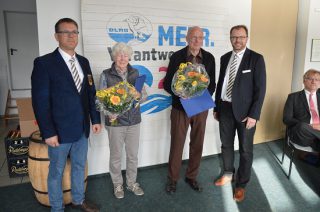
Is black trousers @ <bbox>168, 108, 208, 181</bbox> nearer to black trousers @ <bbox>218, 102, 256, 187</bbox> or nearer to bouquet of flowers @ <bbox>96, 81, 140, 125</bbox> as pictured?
black trousers @ <bbox>218, 102, 256, 187</bbox>

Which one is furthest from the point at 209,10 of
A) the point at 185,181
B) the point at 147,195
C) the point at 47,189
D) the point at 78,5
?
the point at 47,189

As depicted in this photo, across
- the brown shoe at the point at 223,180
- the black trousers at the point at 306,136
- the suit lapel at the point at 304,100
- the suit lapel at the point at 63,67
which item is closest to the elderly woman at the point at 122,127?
the suit lapel at the point at 63,67

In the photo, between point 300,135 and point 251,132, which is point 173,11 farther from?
point 300,135

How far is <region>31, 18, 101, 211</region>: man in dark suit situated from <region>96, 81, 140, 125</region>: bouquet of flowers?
0.17 m

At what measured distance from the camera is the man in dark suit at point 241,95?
2352 mm

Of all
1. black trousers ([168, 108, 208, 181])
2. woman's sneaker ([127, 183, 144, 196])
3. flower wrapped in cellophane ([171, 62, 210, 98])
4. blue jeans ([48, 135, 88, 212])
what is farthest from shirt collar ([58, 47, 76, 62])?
woman's sneaker ([127, 183, 144, 196])

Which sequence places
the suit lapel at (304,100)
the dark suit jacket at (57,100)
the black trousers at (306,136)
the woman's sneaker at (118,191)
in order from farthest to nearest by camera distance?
the suit lapel at (304,100) → the black trousers at (306,136) → the woman's sneaker at (118,191) → the dark suit jacket at (57,100)

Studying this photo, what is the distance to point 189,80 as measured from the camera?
7.33 feet

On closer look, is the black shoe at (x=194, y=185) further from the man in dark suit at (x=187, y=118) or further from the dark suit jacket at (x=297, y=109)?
the dark suit jacket at (x=297, y=109)

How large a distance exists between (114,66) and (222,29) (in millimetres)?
1733

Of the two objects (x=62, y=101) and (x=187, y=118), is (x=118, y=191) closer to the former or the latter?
(x=187, y=118)

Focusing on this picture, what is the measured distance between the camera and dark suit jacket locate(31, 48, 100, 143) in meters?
1.89

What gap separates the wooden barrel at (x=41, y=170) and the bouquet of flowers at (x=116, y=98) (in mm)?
681

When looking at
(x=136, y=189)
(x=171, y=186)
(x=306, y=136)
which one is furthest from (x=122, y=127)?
(x=306, y=136)
